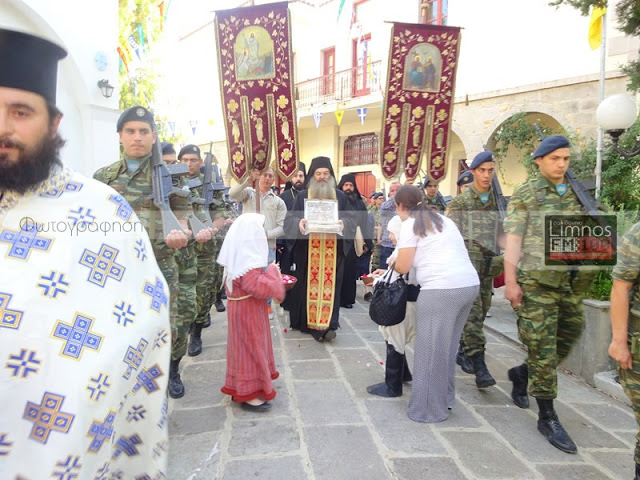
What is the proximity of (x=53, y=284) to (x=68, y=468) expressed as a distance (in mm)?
494

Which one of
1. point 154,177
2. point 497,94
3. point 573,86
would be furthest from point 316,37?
point 154,177

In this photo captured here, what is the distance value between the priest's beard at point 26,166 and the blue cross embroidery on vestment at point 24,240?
0.12m

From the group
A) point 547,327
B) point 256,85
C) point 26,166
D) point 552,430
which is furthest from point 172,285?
point 552,430

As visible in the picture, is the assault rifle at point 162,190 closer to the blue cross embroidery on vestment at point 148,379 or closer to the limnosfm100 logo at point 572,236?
the blue cross embroidery on vestment at point 148,379

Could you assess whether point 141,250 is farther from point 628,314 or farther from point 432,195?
point 432,195

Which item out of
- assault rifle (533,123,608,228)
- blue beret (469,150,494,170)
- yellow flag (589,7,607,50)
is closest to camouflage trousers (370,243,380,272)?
blue beret (469,150,494,170)

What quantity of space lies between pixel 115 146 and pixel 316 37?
1149cm

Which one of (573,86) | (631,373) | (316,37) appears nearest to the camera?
(631,373)

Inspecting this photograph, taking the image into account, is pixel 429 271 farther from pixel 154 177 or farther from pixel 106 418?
pixel 106 418

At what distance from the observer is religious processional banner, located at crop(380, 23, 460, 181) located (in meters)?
5.48

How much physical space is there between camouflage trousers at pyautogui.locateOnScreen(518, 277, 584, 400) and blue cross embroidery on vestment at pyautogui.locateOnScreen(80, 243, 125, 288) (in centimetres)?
276

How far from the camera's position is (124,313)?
1367mm

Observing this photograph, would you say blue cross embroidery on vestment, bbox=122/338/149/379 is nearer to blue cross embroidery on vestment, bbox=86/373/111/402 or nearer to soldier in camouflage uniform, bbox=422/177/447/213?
blue cross embroidery on vestment, bbox=86/373/111/402

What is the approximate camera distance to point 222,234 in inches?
225
